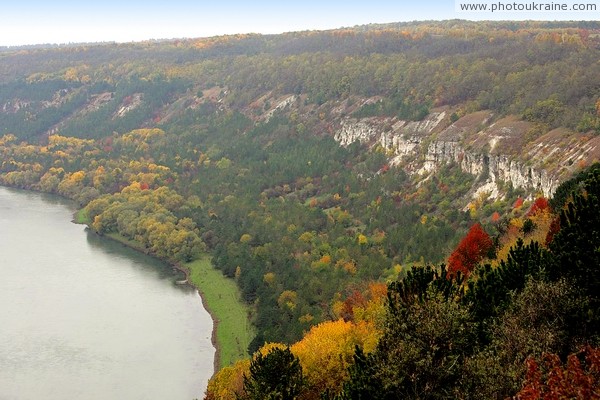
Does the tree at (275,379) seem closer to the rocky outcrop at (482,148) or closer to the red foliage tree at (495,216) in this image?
the rocky outcrop at (482,148)

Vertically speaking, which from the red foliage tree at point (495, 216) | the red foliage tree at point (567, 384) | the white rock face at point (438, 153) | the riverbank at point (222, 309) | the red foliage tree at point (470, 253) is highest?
the red foliage tree at point (567, 384)

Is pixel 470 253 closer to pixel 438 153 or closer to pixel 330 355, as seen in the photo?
pixel 330 355

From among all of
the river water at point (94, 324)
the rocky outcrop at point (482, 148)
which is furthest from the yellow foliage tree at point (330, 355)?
the rocky outcrop at point (482, 148)

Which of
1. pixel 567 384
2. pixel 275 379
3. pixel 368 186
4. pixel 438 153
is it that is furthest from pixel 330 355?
pixel 368 186

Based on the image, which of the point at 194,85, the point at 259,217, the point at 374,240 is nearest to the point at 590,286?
the point at 374,240

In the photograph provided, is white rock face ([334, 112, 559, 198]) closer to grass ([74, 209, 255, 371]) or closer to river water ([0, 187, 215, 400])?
grass ([74, 209, 255, 371])

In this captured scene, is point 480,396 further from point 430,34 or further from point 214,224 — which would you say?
point 430,34
